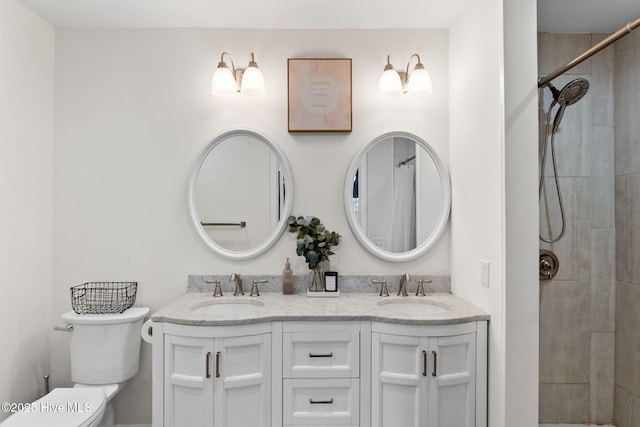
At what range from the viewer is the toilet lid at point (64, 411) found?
164 centimetres

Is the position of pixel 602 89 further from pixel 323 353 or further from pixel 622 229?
pixel 323 353

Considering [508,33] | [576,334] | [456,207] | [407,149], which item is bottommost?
[576,334]

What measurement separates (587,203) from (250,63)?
7.09 ft

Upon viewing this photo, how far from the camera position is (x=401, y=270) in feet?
7.80

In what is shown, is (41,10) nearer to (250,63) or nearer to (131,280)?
(250,63)

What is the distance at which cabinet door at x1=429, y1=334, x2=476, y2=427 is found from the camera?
180 centimetres

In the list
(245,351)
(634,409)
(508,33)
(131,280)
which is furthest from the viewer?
(131,280)

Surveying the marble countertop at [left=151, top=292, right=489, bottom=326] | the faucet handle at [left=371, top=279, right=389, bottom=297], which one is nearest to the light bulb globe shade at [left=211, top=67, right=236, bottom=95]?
the marble countertop at [left=151, top=292, right=489, bottom=326]

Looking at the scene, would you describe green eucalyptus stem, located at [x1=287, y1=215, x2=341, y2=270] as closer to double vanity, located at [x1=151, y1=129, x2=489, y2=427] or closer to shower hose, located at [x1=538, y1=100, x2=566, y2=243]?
double vanity, located at [x1=151, y1=129, x2=489, y2=427]

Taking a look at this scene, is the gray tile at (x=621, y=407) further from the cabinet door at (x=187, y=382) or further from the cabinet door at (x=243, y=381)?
the cabinet door at (x=187, y=382)

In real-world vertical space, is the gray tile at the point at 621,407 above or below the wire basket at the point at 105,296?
below

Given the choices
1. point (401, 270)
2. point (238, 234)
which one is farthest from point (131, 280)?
point (401, 270)

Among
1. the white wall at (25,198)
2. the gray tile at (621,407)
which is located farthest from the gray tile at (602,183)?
the white wall at (25,198)

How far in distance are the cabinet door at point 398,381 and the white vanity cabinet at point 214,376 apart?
1.69ft
